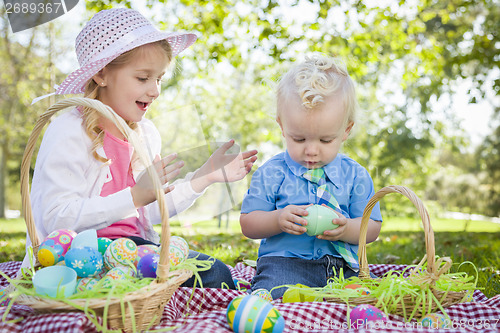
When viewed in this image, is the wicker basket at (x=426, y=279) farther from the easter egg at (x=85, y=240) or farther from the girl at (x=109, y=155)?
the easter egg at (x=85, y=240)

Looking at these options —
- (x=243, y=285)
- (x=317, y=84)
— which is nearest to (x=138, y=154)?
(x=317, y=84)

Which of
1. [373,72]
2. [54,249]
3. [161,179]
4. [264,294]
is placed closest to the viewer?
[54,249]

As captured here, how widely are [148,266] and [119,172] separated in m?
0.84

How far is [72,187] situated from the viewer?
6.86 ft

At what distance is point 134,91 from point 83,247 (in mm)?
928

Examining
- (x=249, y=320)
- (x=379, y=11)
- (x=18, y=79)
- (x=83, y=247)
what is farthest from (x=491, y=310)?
(x=18, y=79)

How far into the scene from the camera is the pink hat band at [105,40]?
222cm

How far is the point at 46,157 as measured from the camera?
2.09 meters

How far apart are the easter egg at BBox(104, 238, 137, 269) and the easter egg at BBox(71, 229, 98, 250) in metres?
0.06

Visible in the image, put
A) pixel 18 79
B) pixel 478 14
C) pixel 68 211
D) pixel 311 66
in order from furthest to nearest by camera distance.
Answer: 1. pixel 478 14
2. pixel 18 79
3. pixel 311 66
4. pixel 68 211

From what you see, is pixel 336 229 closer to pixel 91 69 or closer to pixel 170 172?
pixel 170 172

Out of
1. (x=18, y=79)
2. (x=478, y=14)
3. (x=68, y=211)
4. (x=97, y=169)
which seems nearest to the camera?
(x=68, y=211)

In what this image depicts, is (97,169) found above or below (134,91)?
below

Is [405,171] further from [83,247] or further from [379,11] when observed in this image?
[83,247]
